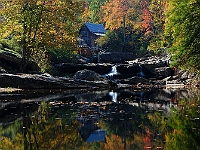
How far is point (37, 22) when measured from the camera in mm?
23781

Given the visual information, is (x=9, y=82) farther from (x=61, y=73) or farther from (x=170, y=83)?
(x=170, y=83)

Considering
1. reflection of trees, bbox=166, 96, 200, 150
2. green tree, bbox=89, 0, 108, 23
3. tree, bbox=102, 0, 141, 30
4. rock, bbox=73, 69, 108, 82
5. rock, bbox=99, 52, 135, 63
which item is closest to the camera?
reflection of trees, bbox=166, 96, 200, 150

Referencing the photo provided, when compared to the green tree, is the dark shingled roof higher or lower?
lower

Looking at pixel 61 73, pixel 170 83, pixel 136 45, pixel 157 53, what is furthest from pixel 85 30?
pixel 170 83

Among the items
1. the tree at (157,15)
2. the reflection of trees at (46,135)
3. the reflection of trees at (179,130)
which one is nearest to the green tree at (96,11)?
the tree at (157,15)

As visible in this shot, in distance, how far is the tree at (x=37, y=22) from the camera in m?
23.4

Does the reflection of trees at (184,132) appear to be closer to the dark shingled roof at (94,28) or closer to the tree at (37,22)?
the tree at (37,22)

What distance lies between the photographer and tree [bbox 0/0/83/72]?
921 inches

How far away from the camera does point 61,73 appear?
1320 inches

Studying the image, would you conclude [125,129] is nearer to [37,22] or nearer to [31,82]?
[31,82]

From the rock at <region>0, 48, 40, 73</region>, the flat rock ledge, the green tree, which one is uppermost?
the green tree

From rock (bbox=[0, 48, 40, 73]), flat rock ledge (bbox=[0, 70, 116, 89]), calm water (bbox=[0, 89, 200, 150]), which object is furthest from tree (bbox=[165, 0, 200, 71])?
rock (bbox=[0, 48, 40, 73])

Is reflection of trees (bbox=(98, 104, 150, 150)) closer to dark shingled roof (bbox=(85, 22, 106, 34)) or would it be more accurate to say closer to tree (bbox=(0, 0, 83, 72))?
tree (bbox=(0, 0, 83, 72))

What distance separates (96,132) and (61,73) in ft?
89.9
